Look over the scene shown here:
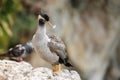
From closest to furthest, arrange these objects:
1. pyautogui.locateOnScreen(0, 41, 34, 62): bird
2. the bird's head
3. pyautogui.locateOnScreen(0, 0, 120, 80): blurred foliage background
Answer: the bird's head, pyautogui.locateOnScreen(0, 41, 34, 62): bird, pyautogui.locateOnScreen(0, 0, 120, 80): blurred foliage background

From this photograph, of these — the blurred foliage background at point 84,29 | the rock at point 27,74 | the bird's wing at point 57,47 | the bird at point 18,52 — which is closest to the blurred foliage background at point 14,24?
the blurred foliage background at point 84,29

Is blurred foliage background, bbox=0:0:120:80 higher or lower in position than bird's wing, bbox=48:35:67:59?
lower

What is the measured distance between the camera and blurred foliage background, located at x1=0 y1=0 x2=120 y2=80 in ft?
32.2

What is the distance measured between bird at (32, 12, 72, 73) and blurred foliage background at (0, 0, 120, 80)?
5.19m

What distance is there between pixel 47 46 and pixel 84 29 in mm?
6302

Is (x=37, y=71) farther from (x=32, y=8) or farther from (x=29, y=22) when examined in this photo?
(x=32, y=8)

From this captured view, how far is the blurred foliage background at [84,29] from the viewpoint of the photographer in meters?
9.82

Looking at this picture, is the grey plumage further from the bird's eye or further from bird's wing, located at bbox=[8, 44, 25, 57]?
bird's wing, located at bbox=[8, 44, 25, 57]

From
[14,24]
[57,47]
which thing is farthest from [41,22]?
[14,24]

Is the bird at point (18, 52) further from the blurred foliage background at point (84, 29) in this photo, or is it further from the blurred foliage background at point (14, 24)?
the blurred foliage background at point (84, 29)

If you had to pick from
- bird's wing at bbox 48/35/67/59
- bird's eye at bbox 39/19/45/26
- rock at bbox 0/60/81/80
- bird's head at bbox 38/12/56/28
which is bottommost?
rock at bbox 0/60/81/80

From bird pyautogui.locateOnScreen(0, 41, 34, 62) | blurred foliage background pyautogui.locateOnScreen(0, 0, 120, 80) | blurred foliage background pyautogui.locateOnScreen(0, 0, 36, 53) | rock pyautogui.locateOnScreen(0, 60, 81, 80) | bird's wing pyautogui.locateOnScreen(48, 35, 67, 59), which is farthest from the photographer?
blurred foliage background pyautogui.locateOnScreen(0, 0, 120, 80)

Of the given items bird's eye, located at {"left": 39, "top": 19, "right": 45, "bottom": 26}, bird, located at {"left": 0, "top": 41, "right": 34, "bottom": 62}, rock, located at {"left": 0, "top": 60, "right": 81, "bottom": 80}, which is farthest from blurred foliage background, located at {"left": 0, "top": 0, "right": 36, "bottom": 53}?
bird's eye, located at {"left": 39, "top": 19, "right": 45, "bottom": 26}

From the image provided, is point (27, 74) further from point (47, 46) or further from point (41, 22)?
point (41, 22)
